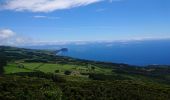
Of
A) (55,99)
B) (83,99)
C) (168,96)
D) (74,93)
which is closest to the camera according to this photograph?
(55,99)

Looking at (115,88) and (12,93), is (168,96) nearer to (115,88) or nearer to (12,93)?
(115,88)

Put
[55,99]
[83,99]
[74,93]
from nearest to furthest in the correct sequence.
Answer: [55,99] < [83,99] < [74,93]

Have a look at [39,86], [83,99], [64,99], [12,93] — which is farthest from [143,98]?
[12,93]

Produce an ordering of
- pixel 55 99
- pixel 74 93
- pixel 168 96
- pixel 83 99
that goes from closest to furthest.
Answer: pixel 55 99 → pixel 83 99 → pixel 74 93 → pixel 168 96

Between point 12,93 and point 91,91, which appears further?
point 91,91

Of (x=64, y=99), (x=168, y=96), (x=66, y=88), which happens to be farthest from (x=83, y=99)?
(x=168, y=96)

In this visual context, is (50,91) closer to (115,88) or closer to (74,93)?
(74,93)

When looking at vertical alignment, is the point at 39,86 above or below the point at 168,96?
above

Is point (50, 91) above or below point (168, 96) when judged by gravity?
above

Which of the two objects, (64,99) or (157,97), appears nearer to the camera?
(64,99)
